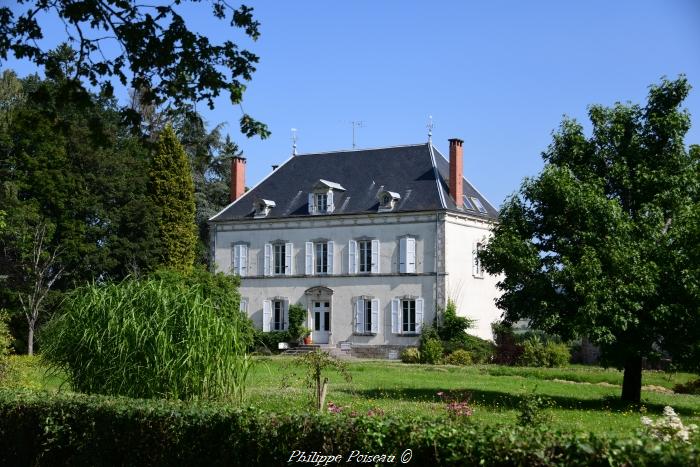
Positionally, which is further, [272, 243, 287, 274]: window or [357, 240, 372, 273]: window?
[272, 243, 287, 274]: window

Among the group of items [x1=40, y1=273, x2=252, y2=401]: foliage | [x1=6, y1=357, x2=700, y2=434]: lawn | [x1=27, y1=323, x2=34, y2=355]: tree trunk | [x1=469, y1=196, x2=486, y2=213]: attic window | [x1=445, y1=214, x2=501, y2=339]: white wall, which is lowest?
[x1=6, y1=357, x2=700, y2=434]: lawn

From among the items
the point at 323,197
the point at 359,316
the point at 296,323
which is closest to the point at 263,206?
the point at 323,197

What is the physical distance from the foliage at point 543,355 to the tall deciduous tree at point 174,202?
52.5 feet

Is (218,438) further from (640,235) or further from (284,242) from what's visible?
(284,242)

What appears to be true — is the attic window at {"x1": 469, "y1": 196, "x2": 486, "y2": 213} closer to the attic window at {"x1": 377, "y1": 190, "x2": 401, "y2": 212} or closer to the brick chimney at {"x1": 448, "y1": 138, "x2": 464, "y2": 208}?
the brick chimney at {"x1": 448, "y1": 138, "x2": 464, "y2": 208}

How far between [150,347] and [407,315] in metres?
26.1

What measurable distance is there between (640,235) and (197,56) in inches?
442

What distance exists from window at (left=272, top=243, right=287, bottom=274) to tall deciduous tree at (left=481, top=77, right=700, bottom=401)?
73.4ft

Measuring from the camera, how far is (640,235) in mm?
17391

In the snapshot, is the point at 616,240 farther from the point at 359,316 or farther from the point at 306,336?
the point at 306,336

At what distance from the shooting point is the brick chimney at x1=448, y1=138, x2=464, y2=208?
3691cm

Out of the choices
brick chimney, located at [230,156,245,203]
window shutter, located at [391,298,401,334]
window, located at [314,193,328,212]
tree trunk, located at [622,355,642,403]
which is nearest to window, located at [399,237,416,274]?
window shutter, located at [391,298,401,334]

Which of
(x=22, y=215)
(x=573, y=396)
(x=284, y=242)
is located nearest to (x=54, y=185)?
(x=22, y=215)

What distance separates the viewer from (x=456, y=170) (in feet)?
121
